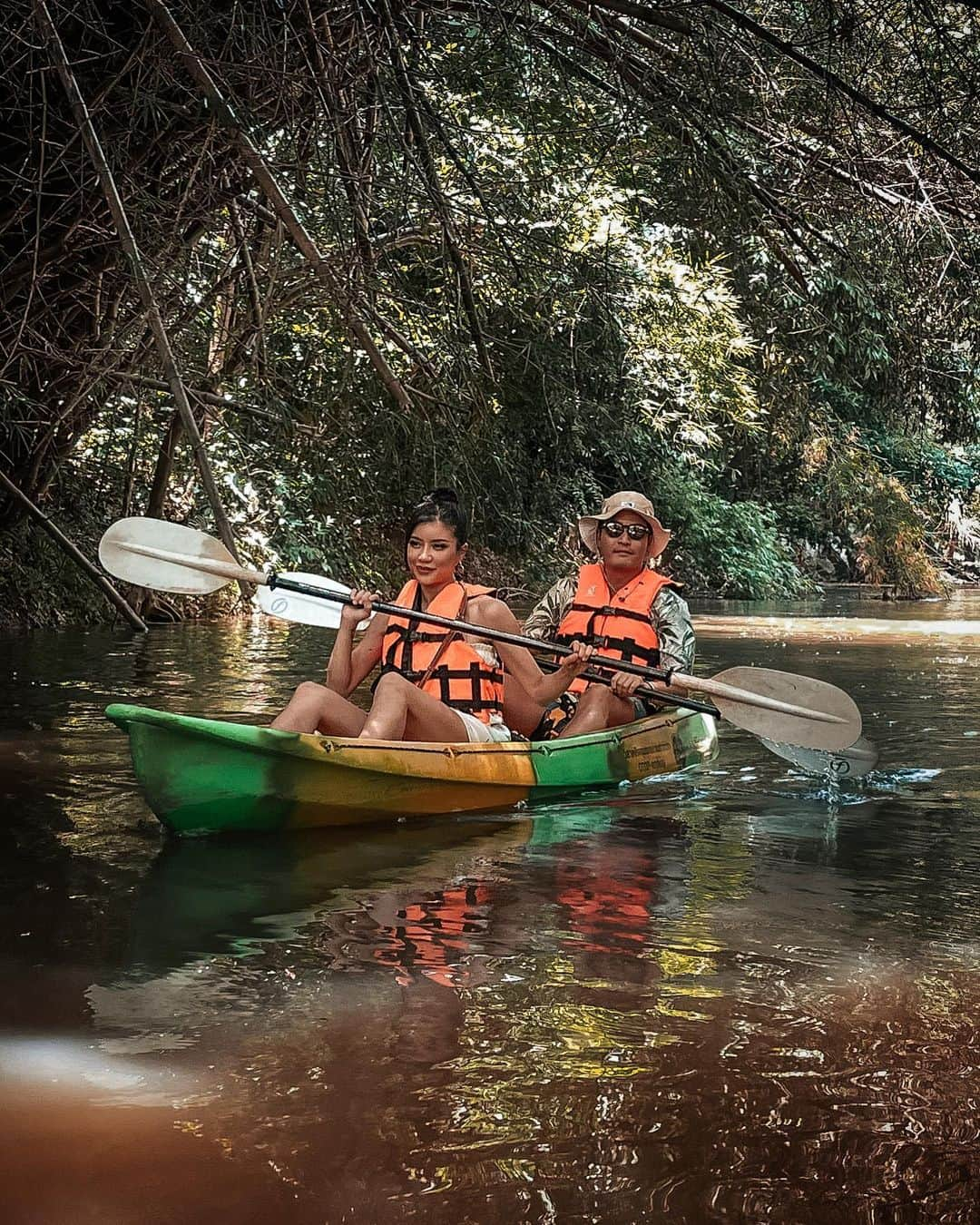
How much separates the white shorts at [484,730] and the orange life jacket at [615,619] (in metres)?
0.55

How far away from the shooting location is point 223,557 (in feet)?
15.3

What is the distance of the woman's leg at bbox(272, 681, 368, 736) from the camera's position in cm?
415

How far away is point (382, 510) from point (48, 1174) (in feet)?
28.8

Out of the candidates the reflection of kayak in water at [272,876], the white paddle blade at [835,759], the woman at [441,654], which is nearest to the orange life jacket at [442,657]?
the woman at [441,654]

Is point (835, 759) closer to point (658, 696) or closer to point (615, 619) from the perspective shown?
point (658, 696)

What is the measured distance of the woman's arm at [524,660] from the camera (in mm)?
4590

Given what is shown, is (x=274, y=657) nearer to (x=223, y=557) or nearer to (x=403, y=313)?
(x=403, y=313)

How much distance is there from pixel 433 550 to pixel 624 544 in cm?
107

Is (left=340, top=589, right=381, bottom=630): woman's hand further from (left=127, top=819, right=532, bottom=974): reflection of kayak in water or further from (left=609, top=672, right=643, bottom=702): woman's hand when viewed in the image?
(left=609, top=672, right=643, bottom=702): woman's hand

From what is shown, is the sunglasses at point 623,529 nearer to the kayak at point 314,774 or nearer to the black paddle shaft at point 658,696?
the black paddle shaft at point 658,696

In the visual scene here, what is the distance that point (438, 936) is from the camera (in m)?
3.04

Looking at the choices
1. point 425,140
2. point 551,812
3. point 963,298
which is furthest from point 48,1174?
point 963,298

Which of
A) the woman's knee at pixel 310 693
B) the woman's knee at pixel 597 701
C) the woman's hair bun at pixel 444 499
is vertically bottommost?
the woman's knee at pixel 597 701

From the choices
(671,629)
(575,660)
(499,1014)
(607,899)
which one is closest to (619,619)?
(671,629)
